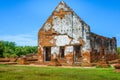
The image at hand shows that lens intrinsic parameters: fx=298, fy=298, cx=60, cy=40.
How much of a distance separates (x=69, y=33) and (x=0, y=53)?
13445 mm

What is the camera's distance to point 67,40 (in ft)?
112

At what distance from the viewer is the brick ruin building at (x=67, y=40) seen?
32.9 m

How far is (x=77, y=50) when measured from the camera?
114ft

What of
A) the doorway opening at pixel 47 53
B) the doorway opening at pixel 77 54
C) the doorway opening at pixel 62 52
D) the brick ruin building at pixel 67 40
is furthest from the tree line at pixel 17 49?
the doorway opening at pixel 77 54

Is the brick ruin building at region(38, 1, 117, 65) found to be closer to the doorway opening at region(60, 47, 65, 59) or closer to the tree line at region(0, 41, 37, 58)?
the doorway opening at region(60, 47, 65, 59)

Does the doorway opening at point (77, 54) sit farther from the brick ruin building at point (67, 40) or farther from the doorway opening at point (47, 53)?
the doorway opening at point (47, 53)

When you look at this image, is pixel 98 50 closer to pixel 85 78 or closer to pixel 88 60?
pixel 88 60

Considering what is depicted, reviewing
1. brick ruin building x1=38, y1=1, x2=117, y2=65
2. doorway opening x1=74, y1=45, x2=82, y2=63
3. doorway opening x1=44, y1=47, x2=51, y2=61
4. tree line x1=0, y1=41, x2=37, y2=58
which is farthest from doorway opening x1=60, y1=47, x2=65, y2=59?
tree line x1=0, y1=41, x2=37, y2=58

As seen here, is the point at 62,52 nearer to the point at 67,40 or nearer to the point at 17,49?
the point at 67,40

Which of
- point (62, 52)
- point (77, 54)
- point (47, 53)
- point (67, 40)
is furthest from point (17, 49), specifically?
point (67, 40)

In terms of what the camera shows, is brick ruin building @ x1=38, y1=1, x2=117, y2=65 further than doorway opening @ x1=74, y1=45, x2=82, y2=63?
No

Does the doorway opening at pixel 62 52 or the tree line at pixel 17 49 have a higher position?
the tree line at pixel 17 49

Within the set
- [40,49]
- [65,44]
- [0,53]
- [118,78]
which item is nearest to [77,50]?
[65,44]

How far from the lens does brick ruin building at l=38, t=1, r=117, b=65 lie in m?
32.9
